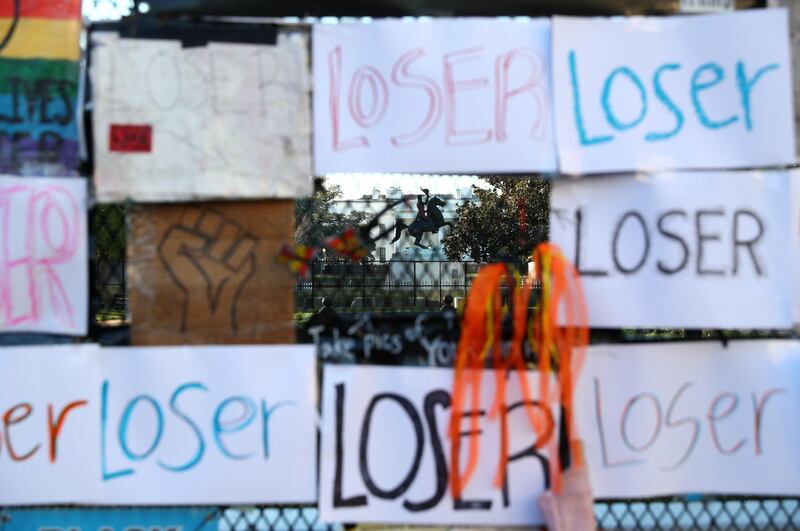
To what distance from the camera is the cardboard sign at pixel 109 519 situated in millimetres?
2959

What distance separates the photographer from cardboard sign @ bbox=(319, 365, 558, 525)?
290 cm

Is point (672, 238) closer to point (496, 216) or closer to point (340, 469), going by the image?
point (340, 469)

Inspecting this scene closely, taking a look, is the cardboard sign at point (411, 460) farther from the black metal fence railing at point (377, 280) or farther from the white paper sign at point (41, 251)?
the black metal fence railing at point (377, 280)

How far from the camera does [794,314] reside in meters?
2.93

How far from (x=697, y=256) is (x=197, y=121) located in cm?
205

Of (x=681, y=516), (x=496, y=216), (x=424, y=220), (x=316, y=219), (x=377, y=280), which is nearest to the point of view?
(x=681, y=516)

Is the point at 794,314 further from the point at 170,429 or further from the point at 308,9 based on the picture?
the point at 170,429

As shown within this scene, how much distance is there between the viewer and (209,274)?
2896 mm

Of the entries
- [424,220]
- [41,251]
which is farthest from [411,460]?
[424,220]

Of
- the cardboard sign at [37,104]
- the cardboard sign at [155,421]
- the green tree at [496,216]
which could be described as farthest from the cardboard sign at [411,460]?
the green tree at [496,216]

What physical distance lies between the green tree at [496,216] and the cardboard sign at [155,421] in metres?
11.4

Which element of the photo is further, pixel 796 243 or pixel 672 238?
pixel 796 243

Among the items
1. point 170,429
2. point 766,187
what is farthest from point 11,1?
point 766,187

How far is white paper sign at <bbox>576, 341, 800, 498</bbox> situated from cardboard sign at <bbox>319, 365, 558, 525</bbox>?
0.24 meters
